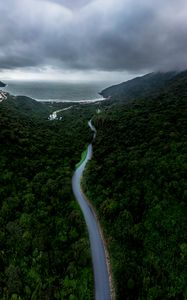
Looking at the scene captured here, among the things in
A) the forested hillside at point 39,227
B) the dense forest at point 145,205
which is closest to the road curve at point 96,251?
the forested hillside at point 39,227

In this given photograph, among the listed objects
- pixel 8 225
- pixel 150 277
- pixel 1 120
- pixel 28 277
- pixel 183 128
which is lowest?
pixel 150 277

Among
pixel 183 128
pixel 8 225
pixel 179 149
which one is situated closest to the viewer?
pixel 8 225

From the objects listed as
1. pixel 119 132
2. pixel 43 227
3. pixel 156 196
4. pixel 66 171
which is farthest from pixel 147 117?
pixel 43 227

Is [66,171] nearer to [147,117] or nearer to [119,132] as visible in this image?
[119,132]

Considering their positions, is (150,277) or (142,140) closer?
(150,277)

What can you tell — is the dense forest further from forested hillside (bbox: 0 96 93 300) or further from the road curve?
forested hillside (bbox: 0 96 93 300)

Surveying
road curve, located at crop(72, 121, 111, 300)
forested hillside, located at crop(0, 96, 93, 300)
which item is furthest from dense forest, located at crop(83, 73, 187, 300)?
forested hillside, located at crop(0, 96, 93, 300)
